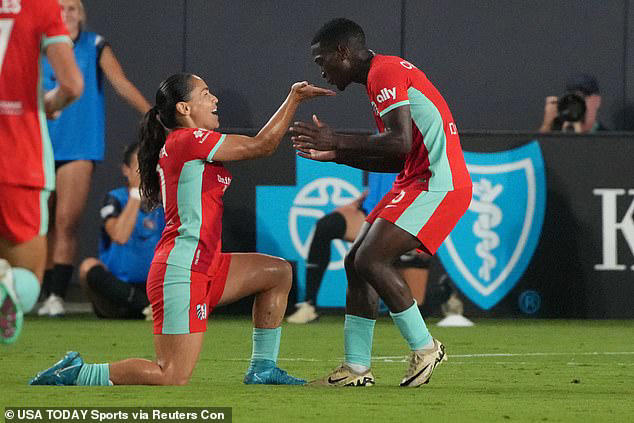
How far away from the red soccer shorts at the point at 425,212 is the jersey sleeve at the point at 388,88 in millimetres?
465

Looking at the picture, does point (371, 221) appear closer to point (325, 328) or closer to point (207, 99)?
point (207, 99)

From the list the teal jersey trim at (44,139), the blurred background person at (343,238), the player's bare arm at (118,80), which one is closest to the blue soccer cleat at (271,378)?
the teal jersey trim at (44,139)

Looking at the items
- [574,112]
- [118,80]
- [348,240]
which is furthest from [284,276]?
[574,112]

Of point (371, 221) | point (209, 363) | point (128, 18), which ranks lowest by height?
point (209, 363)

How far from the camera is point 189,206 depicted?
6.78 metres

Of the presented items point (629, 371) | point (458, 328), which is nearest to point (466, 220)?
point (458, 328)

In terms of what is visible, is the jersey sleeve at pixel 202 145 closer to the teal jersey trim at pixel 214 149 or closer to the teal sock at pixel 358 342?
the teal jersey trim at pixel 214 149

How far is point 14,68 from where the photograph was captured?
552 cm

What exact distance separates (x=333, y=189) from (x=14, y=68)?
247 inches

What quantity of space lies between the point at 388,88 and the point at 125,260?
581 centimetres

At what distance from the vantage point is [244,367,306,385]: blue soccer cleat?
684cm

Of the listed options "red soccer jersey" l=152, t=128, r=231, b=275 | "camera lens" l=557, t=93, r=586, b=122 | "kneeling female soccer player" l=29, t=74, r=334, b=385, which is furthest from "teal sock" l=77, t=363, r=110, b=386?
"camera lens" l=557, t=93, r=586, b=122

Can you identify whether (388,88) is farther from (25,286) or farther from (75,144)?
(75,144)

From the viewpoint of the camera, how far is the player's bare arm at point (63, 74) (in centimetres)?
550
